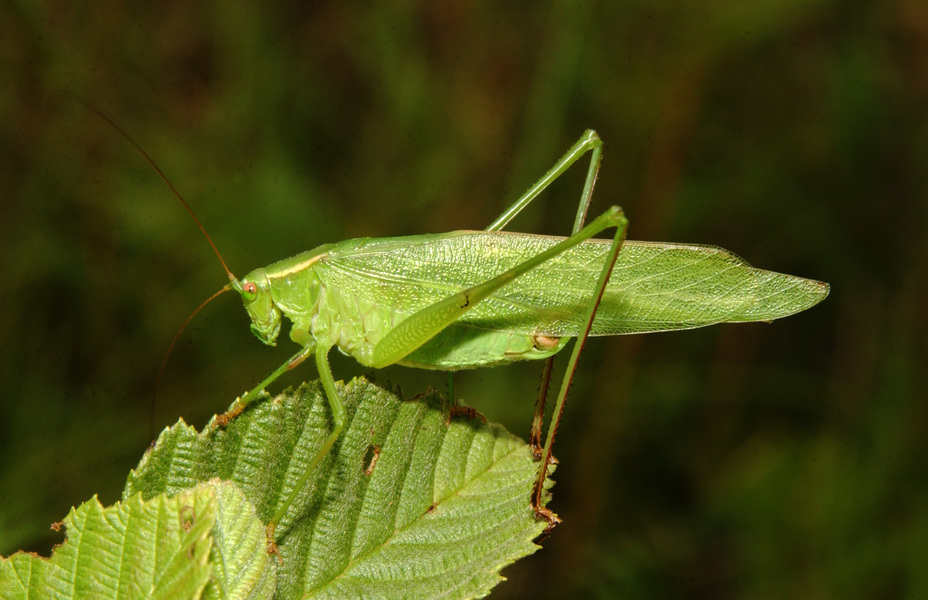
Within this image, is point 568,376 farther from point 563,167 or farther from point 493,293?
point 563,167

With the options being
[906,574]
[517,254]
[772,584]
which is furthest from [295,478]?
[906,574]

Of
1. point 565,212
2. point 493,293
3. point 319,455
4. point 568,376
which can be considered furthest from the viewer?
point 565,212

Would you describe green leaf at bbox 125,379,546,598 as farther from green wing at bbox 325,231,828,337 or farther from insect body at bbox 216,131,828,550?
green wing at bbox 325,231,828,337

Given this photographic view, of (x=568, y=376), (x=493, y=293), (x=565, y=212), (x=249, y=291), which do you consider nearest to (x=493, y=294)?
(x=493, y=293)

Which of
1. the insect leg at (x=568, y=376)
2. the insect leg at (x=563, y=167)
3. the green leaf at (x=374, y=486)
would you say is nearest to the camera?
the green leaf at (x=374, y=486)

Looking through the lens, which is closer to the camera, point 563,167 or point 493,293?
point 493,293

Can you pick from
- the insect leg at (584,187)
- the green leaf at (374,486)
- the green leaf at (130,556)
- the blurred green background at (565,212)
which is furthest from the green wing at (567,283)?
the blurred green background at (565,212)

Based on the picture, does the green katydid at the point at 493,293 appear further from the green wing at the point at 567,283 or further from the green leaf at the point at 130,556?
the green leaf at the point at 130,556

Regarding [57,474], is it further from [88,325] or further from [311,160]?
[311,160]
